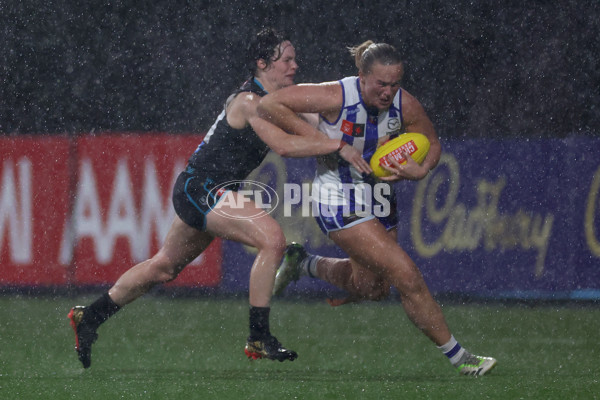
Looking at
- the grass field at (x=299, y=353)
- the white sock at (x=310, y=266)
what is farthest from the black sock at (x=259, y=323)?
the white sock at (x=310, y=266)

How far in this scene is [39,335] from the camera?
833cm

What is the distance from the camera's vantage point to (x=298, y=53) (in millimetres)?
15117

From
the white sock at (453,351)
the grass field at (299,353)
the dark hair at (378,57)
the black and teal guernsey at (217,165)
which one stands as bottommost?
the grass field at (299,353)

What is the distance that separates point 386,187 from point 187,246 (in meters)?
1.11

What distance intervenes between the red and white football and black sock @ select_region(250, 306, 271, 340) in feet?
3.02

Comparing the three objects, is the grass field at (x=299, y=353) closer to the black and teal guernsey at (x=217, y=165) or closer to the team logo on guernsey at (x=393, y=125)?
the black and teal guernsey at (x=217, y=165)

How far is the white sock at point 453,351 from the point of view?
642cm

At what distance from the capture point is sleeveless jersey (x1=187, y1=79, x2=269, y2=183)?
21.8 ft

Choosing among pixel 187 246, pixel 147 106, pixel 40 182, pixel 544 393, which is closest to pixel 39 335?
pixel 187 246

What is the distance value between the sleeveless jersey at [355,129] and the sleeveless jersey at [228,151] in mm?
404

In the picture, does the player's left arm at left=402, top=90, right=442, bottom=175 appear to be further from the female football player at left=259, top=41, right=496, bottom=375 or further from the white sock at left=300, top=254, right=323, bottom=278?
the white sock at left=300, top=254, right=323, bottom=278

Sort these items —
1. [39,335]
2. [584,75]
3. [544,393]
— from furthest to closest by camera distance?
[584,75]
[39,335]
[544,393]

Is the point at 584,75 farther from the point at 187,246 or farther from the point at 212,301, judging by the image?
the point at 187,246

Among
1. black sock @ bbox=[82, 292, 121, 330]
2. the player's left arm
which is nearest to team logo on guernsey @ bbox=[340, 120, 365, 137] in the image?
the player's left arm
